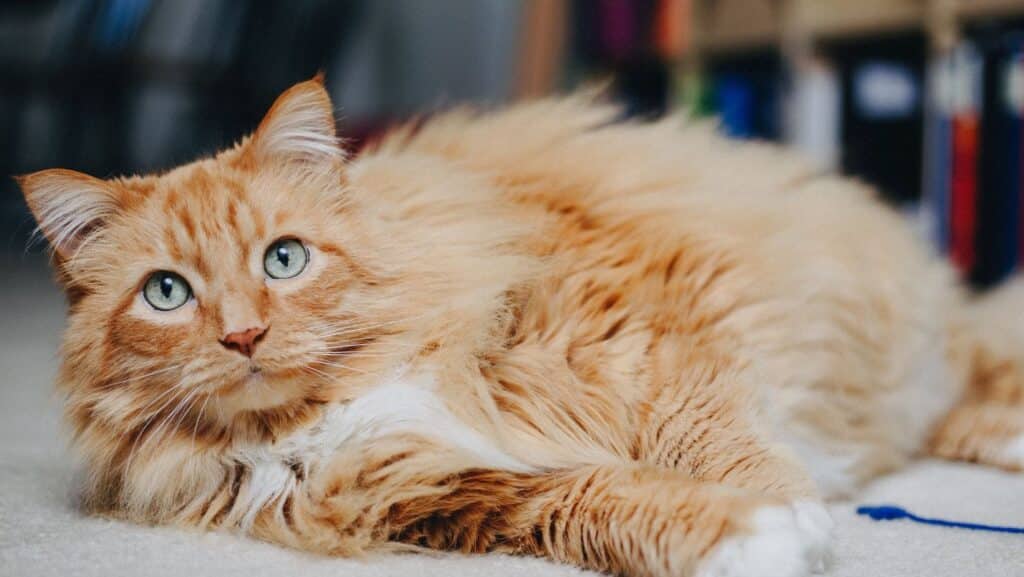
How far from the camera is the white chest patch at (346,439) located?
1.13m

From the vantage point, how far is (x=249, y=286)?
108cm

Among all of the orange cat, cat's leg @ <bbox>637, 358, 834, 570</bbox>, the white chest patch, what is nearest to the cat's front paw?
the orange cat

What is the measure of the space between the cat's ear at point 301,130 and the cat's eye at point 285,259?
134mm

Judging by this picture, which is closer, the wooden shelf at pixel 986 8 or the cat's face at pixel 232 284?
the cat's face at pixel 232 284

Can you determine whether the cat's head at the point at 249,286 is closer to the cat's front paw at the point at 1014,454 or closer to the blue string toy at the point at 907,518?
the blue string toy at the point at 907,518

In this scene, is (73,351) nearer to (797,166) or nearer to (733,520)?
(733,520)

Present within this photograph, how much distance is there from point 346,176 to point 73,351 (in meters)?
0.39

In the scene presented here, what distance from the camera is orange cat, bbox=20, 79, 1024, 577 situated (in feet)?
3.51

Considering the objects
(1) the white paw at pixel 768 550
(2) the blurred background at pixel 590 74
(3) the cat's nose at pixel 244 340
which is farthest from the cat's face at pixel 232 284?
(2) the blurred background at pixel 590 74

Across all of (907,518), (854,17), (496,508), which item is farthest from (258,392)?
(854,17)

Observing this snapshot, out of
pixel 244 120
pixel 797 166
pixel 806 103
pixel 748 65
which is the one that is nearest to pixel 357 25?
pixel 244 120

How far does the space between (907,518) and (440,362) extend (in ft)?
2.11

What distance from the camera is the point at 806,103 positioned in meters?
3.24

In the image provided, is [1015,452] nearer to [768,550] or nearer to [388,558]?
[768,550]
